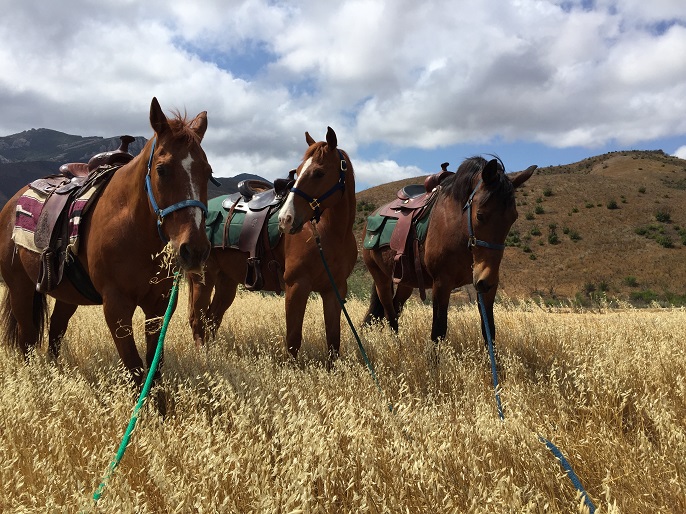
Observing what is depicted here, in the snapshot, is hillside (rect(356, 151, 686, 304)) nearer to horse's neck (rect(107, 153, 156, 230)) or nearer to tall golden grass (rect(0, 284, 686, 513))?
tall golden grass (rect(0, 284, 686, 513))

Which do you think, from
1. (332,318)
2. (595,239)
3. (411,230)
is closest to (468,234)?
(411,230)

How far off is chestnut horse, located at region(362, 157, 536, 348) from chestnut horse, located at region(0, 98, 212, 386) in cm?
252

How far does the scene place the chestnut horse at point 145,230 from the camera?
2.98 metres

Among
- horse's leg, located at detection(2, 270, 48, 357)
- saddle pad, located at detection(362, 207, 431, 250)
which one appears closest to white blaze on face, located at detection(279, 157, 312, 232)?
saddle pad, located at detection(362, 207, 431, 250)

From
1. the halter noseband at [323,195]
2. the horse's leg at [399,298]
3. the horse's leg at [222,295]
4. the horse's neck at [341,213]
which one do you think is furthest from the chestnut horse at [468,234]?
the horse's leg at [222,295]

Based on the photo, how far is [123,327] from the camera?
10.9ft

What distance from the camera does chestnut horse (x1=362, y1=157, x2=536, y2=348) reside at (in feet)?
13.9

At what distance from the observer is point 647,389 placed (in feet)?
10.6

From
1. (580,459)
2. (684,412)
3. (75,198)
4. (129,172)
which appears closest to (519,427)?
(580,459)

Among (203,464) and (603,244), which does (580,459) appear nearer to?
(203,464)

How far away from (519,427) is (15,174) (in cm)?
20431

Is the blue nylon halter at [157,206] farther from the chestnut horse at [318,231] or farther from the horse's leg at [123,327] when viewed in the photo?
the chestnut horse at [318,231]

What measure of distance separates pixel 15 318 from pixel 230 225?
2.52 metres

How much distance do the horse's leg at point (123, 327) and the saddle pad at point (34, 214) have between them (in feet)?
2.28
